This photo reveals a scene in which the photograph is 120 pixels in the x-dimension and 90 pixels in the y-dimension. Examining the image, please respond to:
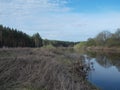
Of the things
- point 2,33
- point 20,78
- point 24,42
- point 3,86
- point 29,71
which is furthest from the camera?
point 24,42

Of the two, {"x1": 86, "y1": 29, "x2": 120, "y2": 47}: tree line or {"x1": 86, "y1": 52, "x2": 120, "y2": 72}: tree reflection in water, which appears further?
{"x1": 86, "y1": 29, "x2": 120, "y2": 47}: tree line

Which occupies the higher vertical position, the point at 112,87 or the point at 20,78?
the point at 20,78

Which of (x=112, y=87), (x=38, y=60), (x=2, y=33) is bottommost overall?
(x=112, y=87)

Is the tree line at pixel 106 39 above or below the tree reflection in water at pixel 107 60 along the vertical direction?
above

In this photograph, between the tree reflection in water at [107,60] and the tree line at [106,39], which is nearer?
the tree reflection in water at [107,60]

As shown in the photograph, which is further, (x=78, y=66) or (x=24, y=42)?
(x=24, y=42)

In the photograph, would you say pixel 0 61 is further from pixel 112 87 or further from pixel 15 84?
pixel 112 87

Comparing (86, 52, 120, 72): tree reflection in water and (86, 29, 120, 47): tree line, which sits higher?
(86, 29, 120, 47): tree line

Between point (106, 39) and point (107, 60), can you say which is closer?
point (107, 60)

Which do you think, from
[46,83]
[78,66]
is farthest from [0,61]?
[78,66]

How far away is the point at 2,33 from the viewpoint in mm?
50906

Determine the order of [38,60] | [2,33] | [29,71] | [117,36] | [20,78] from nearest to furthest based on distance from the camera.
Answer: [20,78], [29,71], [38,60], [2,33], [117,36]

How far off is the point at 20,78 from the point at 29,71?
997mm

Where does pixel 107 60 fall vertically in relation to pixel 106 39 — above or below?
below
